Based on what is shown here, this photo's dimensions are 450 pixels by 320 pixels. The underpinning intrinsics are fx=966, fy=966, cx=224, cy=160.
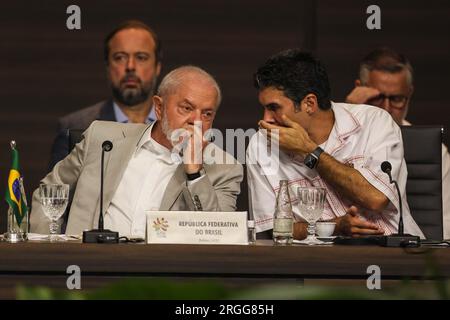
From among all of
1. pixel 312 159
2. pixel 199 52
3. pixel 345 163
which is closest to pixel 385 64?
pixel 199 52

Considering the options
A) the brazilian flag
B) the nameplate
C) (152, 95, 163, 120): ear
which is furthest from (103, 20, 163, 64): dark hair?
the nameplate

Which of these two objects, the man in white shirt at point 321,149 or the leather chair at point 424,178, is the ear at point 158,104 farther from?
the leather chair at point 424,178

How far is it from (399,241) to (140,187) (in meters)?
1.01

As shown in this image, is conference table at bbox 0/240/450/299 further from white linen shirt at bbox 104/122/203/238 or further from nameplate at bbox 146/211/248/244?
white linen shirt at bbox 104/122/203/238

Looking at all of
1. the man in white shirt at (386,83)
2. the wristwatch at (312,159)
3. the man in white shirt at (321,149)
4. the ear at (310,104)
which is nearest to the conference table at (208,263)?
the man in white shirt at (321,149)

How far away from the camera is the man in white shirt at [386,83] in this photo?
4441mm

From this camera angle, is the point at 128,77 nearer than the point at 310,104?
No

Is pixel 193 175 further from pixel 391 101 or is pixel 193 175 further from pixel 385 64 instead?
pixel 385 64

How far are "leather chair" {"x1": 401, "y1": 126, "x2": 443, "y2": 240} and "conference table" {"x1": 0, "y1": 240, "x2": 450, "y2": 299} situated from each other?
92cm

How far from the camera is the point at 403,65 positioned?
15.0 feet

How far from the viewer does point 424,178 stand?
3428 millimetres
